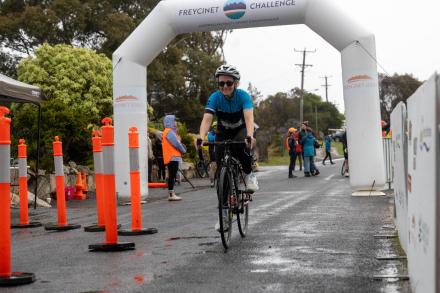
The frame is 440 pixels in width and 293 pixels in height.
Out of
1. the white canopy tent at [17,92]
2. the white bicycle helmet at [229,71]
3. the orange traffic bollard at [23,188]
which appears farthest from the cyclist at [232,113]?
the white canopy tent at [17,92]

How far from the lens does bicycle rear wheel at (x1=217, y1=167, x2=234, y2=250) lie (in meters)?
7.13

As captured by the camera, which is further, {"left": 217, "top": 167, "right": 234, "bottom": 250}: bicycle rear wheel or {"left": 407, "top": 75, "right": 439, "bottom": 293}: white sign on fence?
{"left": 217, "top": 167, "right": 234, "bottom": 250}: bicycle rear wheel

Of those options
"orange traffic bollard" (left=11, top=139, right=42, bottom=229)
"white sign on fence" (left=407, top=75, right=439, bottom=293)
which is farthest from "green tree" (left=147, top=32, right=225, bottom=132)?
"white sign on fence" (left=407, top=75, right=439, bottom=293)

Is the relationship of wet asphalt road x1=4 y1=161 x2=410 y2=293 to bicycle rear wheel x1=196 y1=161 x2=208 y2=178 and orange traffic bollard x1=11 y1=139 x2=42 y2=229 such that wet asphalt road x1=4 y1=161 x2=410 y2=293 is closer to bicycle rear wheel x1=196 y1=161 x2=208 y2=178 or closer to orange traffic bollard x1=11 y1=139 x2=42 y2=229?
orange traffic bollard x1=11 y1=139 x2=42 y2=229

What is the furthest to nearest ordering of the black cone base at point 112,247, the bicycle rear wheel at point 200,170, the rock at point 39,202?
the bicycle rear wheel at point 200,170 < the rock at point 39,202 < the black cone base at point 112,247

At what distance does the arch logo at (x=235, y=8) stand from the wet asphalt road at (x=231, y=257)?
508cm

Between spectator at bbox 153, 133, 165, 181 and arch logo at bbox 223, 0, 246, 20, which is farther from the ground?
arch logo at bbox 223, 0, 246, 20

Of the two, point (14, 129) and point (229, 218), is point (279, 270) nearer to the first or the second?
point (229, 218)

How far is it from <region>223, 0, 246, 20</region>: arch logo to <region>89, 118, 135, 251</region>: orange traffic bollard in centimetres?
784

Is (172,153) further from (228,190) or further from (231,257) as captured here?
Answer: (231,257)

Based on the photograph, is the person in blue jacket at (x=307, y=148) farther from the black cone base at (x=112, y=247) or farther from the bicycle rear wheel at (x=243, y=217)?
the black cone base at (x=112, y=247)

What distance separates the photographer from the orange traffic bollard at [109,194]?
24.4 feet

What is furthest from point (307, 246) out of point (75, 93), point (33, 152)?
point (75, 93)

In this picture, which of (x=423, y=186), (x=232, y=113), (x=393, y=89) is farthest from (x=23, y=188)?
(x=393, y=89)
